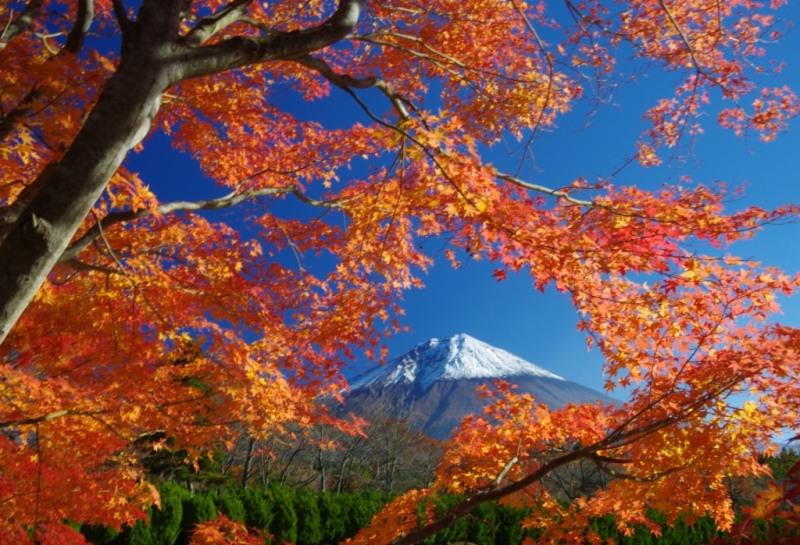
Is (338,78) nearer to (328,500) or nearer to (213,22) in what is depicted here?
(213,22)

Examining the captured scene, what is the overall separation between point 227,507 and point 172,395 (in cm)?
852

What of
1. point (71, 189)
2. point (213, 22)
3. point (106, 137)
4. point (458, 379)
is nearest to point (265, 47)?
point (213, 22)

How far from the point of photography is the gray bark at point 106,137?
2.22 meters

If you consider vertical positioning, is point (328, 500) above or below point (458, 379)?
below

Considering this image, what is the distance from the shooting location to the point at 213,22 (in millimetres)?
2957

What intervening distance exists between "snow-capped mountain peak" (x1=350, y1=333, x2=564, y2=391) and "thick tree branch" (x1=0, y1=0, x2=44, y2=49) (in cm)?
10537

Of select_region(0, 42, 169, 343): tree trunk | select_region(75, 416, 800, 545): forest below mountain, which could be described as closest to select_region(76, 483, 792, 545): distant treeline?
select_region(75, 416, 800, 545): forest below mountain

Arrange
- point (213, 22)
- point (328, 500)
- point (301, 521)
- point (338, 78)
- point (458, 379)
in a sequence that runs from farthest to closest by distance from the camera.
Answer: point (458, 379) < point (328, 500) < point (301, 521) < point (338, 78) < point (213, 22)

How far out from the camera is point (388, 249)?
601cm

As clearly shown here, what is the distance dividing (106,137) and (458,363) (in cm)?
14212

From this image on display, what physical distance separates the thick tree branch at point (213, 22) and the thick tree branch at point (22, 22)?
1805mm

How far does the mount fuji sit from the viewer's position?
110m

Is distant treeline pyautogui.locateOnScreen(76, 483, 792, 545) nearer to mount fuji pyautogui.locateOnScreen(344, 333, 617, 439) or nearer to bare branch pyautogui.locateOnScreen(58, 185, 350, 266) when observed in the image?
bare branch pyautogui.locateOnScreen(58, 185, 350, 266)

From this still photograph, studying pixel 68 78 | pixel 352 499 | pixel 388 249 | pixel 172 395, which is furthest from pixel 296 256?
pixel 352 499
